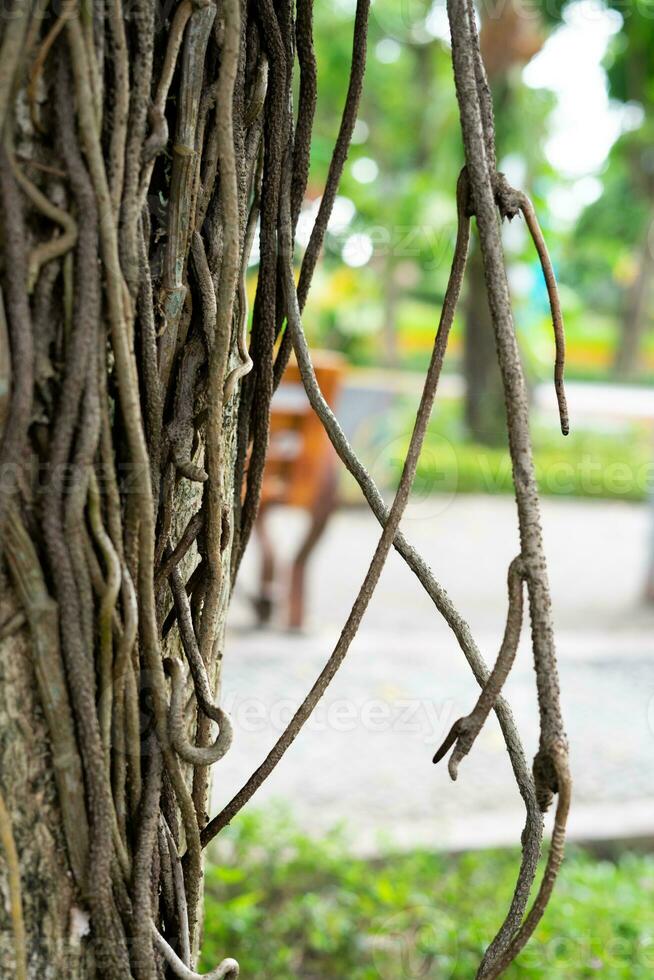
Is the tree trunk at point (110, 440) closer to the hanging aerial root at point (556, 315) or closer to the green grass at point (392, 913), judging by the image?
the hanging aerial root at point (556, 315)

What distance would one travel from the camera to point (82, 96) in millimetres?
713

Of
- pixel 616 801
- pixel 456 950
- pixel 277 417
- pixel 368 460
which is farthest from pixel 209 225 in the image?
pixel 368 460

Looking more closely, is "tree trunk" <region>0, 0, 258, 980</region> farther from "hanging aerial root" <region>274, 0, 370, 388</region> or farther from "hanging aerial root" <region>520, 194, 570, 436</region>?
"hanging aerial root" <region>520, 194, 570, 436</region>

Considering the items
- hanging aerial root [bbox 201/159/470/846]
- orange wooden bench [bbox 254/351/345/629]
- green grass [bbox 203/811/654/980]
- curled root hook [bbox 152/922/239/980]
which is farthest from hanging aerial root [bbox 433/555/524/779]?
orange wooden bench [bbox 254/351/345/629]

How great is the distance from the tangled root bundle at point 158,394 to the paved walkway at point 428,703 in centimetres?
170

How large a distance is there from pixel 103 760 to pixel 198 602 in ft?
0.65

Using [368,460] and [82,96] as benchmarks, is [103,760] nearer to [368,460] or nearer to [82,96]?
[82,96]

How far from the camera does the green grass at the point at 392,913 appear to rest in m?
1.96

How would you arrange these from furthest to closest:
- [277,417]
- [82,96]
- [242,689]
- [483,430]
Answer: [483,430]
[277,417]
[242,689]
[82,96]

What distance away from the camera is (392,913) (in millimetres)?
2135

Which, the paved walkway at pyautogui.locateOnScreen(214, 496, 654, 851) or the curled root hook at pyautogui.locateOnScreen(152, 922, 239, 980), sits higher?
the curled root hook at pyautogui.locateOnScreen(152, 922, 239, 980)

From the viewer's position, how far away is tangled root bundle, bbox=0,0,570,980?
0.73 meters

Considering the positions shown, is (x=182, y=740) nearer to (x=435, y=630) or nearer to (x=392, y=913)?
(x=392, y=913)

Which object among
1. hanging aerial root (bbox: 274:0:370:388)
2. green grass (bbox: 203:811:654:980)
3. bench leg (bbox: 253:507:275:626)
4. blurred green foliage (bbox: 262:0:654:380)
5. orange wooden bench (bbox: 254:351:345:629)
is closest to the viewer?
hanging aerial root (bbox: 274:0:370:388)
